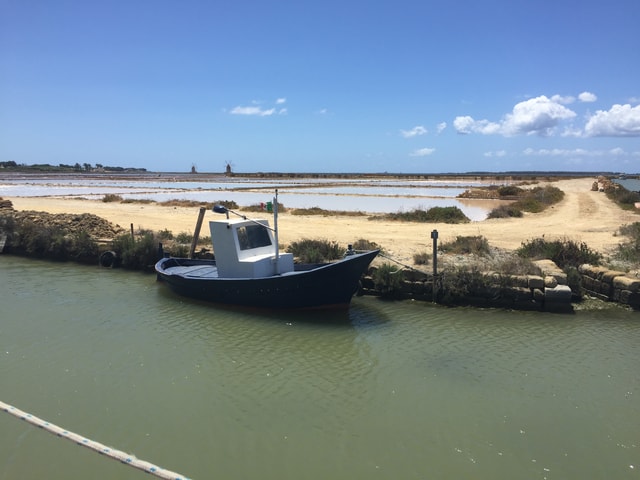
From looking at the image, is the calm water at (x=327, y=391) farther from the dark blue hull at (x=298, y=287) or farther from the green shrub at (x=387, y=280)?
the green shrub at (x=387, y=280)

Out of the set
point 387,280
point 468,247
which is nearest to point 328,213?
point 468,247

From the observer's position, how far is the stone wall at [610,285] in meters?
13.1

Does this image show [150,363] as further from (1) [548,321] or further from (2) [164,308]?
(1) [548,321]

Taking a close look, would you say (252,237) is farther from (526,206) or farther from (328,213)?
(526,206)

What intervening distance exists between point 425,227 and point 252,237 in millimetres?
13211

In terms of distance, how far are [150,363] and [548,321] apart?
32.2 feet

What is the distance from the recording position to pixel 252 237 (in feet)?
44.8

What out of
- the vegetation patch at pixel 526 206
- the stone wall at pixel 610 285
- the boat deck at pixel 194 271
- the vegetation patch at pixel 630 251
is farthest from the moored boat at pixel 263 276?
the vegetation patch at pixel 526 206

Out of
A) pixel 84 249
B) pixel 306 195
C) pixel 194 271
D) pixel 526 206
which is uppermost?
pixel 306 195

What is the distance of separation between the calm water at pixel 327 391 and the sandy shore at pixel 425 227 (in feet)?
17.8

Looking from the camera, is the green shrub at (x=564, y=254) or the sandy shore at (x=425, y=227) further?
the sandy shore at (x=425, y=227)

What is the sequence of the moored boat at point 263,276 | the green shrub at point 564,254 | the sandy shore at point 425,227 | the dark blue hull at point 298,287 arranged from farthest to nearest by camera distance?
the sandy shore at point 425,227 → the green shrub at point 564,254 → the moored boat at point 263,276 → the dark blue hull at point 298,287

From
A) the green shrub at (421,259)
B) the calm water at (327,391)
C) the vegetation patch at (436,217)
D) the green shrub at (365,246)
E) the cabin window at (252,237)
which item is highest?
the cabin window at (252,237)

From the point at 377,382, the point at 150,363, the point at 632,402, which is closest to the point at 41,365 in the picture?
the point at 150,363
